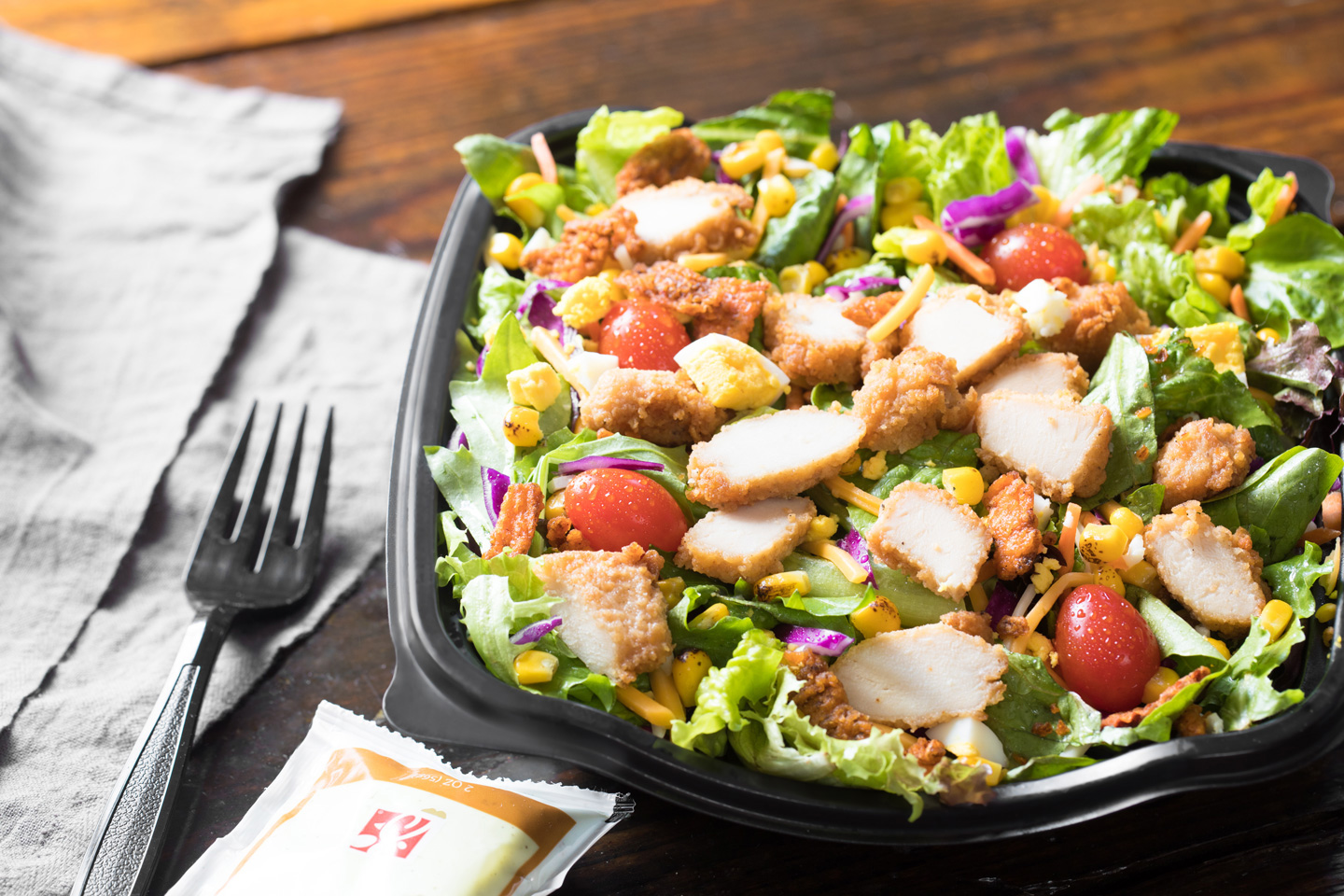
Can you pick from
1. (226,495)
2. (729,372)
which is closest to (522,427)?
(729,372)

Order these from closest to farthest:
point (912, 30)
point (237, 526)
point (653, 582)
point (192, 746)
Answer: point (653, 582)
point (192, 746)
point (237, 526)
point (912, 30)

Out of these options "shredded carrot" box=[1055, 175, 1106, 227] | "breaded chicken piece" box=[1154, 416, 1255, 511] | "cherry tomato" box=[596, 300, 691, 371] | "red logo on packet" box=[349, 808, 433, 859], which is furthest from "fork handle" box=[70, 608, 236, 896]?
"shredded carrot" box=[1055, 175, 1106, 227]

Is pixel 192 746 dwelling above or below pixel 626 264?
below

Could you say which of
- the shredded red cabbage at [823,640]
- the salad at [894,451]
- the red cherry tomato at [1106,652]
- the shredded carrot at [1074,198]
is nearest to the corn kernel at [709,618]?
the salad at [894,451]

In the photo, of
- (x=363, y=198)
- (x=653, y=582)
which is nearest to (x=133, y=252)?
(x=363, y=198)

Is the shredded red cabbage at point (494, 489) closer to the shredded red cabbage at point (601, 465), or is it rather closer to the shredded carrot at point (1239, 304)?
the shredded red cabbage at point (601, 465)

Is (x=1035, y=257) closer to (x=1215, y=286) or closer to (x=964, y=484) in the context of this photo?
(x=1215, y=286)

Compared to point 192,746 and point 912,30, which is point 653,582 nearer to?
point 192,746
